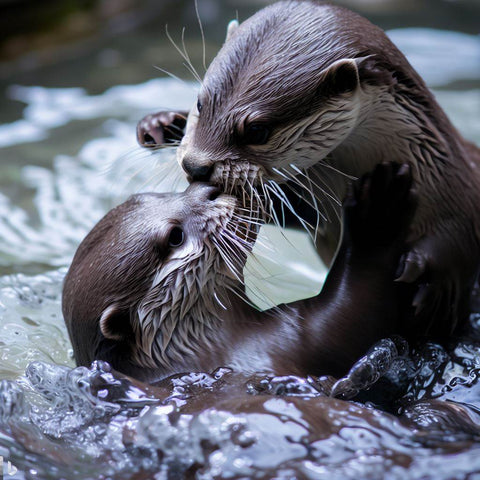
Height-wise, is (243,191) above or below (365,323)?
above

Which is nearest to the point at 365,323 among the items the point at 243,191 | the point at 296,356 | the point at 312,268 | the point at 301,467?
the point at 296,356

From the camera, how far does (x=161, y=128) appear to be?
9.96ft

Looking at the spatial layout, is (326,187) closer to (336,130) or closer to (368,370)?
(336,130)

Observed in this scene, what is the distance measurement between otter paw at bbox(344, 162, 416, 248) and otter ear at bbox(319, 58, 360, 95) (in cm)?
25

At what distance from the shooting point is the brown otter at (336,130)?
98.0 inches

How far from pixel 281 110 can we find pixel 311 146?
0.51 feet

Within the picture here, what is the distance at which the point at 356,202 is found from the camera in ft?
8.42

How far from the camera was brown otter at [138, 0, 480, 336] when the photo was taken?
8.16ft

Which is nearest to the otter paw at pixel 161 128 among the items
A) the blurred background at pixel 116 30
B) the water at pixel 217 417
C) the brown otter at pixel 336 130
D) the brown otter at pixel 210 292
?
the water at pixel 217 417

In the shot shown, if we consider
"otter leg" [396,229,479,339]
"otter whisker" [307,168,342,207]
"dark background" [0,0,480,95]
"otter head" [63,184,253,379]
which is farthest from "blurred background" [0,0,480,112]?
"otter leg" [396,229,479,339]

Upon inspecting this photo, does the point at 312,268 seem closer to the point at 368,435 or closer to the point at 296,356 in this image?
the point at 296,356

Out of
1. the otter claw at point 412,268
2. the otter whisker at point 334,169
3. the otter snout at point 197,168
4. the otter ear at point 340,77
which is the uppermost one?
the otter ear at point 340,77

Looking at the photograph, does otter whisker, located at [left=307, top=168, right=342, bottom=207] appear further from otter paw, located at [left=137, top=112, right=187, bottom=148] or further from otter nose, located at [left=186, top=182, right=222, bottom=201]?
otter paw, located at [left=137, top=112, right=187, bottom=148]

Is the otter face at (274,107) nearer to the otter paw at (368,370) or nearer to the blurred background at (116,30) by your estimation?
the otter paw at (368,370)
